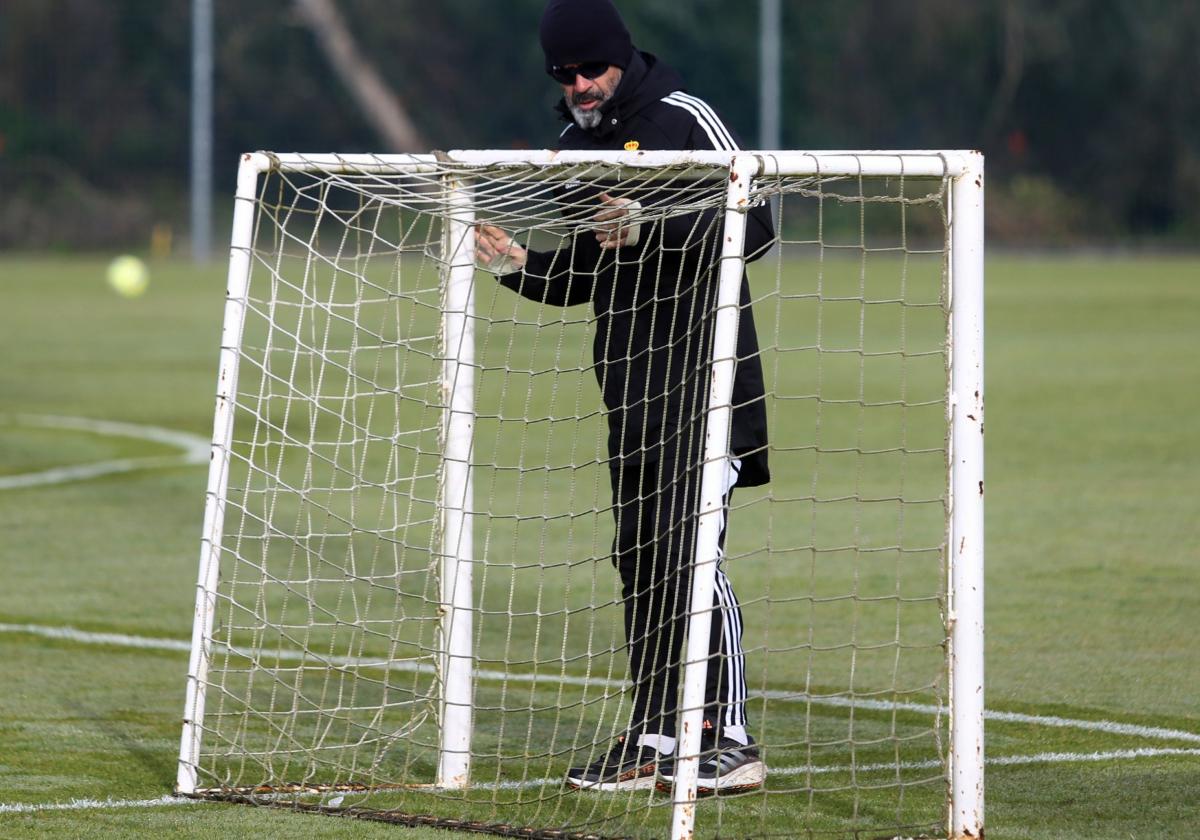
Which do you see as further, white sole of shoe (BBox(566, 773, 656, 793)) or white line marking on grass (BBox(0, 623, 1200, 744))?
white line marking on grass (BBox(0, 623, 1200, 744))

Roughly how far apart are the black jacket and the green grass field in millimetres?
911

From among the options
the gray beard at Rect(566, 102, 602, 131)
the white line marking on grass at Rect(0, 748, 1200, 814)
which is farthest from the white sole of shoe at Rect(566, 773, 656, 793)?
the gray beard at Rect(566, 102, 602, 131)

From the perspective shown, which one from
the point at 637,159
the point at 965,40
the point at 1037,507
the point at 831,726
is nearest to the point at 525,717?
the point at 831,726

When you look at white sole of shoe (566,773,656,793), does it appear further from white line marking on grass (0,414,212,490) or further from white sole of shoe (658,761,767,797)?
white line marking on grass (0,414,212,490)

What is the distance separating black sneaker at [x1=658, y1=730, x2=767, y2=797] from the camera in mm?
4684

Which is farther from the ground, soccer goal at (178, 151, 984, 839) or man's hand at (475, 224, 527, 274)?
man's hand at (475, 224, 527, 274)

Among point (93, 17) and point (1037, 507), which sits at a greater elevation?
point (93, 17)

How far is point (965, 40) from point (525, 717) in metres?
46.1

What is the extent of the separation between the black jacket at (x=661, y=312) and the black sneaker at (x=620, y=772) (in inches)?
27.8

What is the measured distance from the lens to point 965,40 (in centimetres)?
4962

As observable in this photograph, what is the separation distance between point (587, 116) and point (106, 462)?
7.39 metres

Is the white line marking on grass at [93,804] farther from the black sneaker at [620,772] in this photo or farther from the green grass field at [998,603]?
the black sneaker at [620,772]

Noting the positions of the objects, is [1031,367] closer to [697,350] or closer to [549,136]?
[697,350]

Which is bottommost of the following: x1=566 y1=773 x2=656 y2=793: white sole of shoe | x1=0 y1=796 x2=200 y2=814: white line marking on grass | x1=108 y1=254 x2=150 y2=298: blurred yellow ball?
x1=0 y1=796 x2=200 y2=814: white line marking on grass
